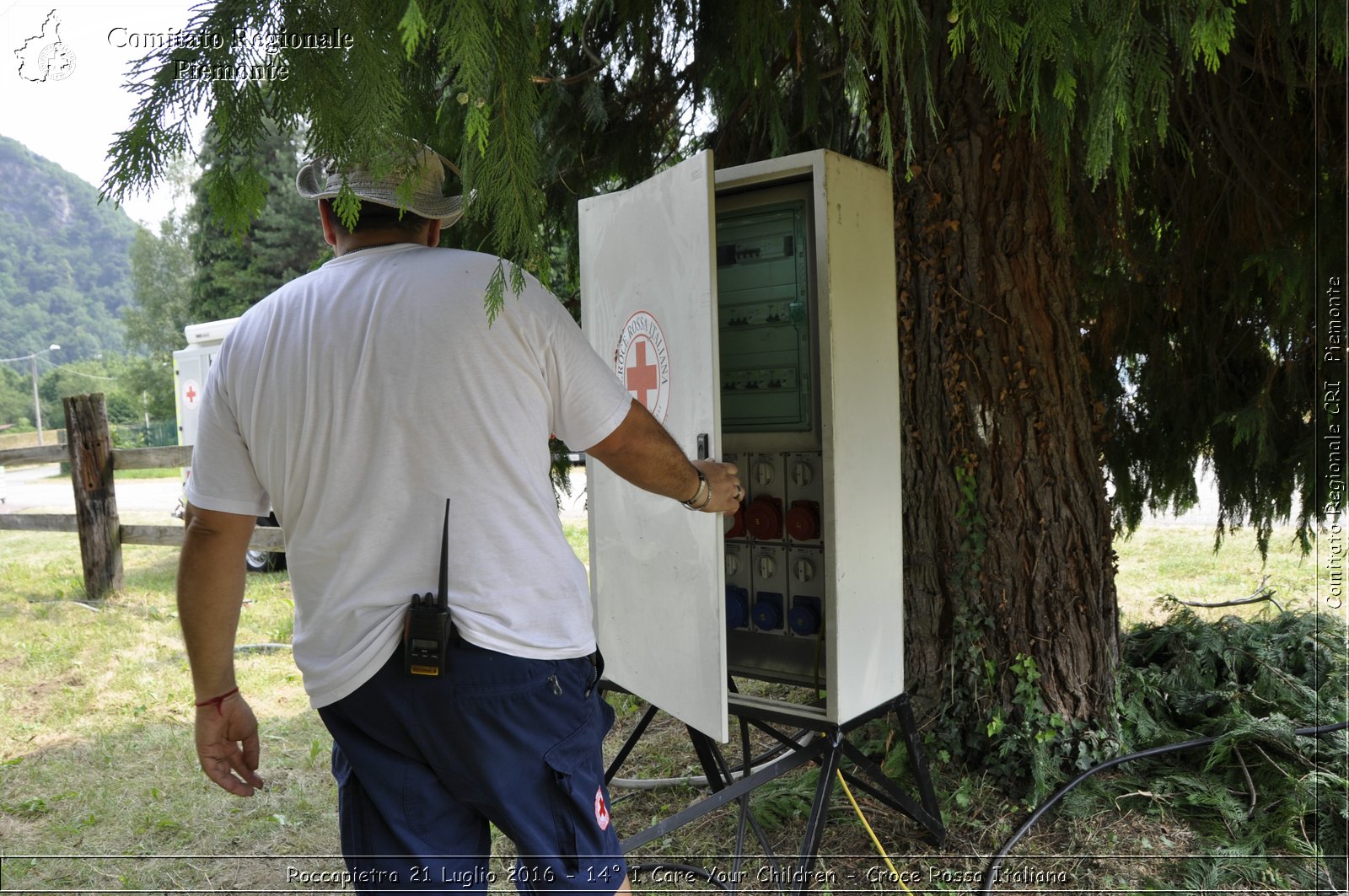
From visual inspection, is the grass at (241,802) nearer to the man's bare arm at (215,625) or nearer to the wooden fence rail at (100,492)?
the wooden fence rail at (100,492)

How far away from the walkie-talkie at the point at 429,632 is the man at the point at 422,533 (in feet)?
0.08

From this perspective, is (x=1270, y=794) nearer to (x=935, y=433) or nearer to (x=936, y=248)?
(x=935, y=433)

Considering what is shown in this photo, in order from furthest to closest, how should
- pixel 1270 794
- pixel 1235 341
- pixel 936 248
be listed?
1. pixel 1235 341
2. pixel 936 248
3. pixel 1270 794

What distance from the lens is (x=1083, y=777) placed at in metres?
3.00

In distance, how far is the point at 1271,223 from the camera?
3.39 meters

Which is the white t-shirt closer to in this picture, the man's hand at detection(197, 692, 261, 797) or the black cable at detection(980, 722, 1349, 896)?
the man's hand at detection(197, 692, 261, 797)

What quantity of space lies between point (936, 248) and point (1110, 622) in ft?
4.89

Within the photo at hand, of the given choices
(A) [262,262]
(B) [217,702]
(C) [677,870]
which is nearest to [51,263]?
(A) [262,262]

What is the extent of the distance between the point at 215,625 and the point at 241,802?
2.63 metres

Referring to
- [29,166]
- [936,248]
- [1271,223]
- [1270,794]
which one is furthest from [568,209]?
[29,166]

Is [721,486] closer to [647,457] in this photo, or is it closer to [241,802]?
[647,457]

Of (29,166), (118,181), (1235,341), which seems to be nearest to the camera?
(118,181)

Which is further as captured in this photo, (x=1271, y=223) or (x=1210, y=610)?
(x=1210, y=610)

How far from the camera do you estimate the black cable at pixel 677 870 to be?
2.89m
